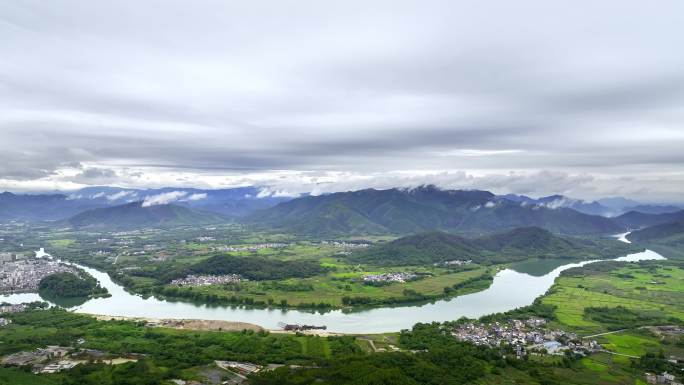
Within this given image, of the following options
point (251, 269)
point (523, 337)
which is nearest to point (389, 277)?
point (251, 269)

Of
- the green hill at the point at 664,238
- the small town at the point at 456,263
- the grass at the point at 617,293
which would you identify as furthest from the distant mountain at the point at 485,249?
the grass at the point at 617,293

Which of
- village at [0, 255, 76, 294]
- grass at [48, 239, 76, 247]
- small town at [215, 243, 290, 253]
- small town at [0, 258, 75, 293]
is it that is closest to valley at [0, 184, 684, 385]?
small town at [215, 243, 290, 253]

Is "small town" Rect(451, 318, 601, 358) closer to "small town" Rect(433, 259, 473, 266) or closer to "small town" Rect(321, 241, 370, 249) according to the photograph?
"small town" Rect(433, 259, 473, 266)

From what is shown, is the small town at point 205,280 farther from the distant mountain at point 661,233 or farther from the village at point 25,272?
the distant mountain at point 661,233

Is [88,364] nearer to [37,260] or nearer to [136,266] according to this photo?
[136,266]

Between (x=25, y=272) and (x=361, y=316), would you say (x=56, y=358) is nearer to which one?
(x=361, y=316)

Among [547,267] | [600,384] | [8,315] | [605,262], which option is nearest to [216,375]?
[600,384]

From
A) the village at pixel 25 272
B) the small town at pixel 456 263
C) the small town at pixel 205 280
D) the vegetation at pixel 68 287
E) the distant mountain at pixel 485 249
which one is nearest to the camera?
the vegetation at pixel 68 287
